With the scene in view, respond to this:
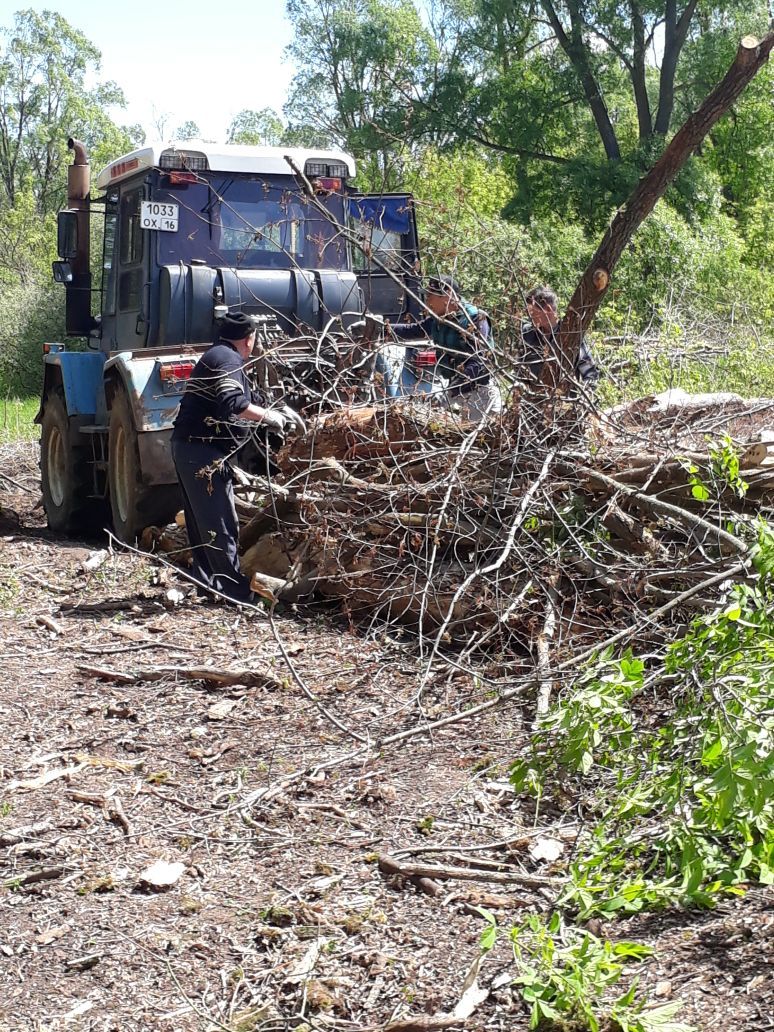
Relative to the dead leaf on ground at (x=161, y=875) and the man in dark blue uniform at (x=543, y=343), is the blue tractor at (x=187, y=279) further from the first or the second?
the dead leaf on ground at (x=161, y=875)

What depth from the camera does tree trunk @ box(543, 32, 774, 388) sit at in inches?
223

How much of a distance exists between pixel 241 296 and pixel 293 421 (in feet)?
5.35

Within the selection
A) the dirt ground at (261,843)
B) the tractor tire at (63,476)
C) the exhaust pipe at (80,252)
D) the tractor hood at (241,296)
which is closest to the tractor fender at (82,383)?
the tractor tire at (63,476)

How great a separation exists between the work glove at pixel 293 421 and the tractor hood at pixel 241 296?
1.18 meters

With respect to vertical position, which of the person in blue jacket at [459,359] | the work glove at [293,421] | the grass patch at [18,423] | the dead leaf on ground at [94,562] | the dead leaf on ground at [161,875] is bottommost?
the dead leaf on ground at [161,875]

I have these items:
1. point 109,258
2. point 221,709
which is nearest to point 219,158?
point 109,258

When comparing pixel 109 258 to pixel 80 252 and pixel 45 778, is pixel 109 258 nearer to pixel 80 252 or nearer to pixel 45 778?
pixel 80 252

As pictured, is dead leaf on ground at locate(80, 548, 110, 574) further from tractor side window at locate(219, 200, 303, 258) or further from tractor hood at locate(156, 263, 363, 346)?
tractor side window at locate(219, 200, 303, 258)

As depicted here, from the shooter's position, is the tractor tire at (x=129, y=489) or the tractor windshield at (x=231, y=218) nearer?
the tractor tire at (x=129, y=489)

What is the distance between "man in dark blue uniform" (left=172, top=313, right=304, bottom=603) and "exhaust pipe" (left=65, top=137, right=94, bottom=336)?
281 centimetres

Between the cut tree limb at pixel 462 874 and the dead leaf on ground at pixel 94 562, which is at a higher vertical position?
the dead leaf on ground at pixel 94 562

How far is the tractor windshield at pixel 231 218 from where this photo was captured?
8.40 metres

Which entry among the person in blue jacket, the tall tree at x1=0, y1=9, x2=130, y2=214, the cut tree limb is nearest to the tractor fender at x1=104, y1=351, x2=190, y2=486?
the person in blue jacket

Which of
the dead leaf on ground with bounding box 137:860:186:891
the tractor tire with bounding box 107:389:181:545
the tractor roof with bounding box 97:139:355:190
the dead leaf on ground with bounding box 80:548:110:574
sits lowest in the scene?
the dead leaf on ground with bounding box 137:860:186:891
